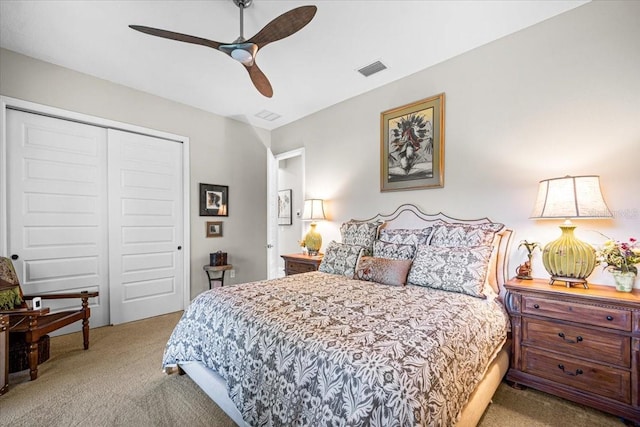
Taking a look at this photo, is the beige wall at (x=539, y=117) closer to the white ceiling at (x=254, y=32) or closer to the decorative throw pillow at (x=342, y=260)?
the white ceiling at (x=254, y=32)

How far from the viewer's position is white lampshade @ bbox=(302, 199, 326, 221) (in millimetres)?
3846

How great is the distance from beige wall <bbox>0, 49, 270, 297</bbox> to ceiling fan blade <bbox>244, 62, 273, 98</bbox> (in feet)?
6.47

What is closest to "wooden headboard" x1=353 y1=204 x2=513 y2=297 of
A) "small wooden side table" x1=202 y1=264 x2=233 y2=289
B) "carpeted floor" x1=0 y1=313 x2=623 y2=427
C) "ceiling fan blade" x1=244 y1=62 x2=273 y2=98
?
"carpeted floor" x1=0 y1=313 x2=623 y2=427

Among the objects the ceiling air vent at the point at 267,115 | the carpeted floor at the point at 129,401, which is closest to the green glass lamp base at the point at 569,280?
the carpeted floor at the point at 129,401

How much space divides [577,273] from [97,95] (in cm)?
485

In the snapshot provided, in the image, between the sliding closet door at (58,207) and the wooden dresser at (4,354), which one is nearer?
the wooden dresser at (4,354)

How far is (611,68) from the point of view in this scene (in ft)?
6.68

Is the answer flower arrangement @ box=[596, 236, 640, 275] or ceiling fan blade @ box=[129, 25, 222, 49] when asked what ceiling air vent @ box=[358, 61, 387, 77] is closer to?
ceiling fan blade @ box=[129, 25, 222, 49]

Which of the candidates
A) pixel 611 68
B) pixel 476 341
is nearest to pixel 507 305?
pixel 476 341

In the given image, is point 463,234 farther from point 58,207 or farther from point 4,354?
point 58,207

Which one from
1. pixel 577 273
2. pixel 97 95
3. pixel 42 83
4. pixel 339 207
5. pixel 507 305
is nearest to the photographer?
pixel 577 273

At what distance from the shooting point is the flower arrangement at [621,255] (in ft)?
5.90

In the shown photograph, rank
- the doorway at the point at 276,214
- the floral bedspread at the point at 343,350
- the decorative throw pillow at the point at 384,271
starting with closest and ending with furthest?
the floral bedspread at the point at 343,350
the decorative throw pillow at the point at 384,271
the doorway at the point at 276,214

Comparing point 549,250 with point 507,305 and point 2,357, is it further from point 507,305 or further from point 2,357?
point 2,357
